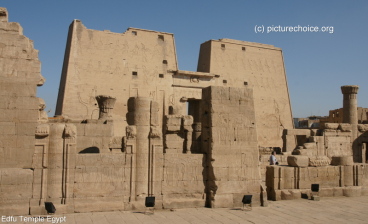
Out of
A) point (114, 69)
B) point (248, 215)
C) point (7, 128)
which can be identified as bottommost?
point (248, 215)

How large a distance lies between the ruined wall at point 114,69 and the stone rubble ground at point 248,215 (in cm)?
950

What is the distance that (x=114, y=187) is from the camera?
26.4 ft

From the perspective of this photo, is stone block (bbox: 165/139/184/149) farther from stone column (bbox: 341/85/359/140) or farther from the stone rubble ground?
stone column (bbox: 341/85/359/140)

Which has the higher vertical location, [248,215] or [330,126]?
[330,126]

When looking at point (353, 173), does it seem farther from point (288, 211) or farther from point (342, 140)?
point (342, 140)

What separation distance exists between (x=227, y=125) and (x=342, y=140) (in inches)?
427

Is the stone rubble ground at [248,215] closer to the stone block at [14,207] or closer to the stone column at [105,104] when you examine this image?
the stone block at [14,207]

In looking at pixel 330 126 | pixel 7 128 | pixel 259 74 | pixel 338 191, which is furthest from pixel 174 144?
pixel 259 74

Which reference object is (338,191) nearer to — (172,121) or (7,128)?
(172,121)

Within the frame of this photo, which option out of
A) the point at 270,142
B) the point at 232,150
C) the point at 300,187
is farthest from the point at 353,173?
the point at 270,142

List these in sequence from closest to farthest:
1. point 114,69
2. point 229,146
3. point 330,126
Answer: point 229,146
point 330,126
point 114,69

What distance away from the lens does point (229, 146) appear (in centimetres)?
877

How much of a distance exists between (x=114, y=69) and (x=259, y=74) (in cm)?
956

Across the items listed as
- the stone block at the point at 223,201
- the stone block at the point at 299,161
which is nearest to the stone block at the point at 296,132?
the stone block at the point at 299,161
